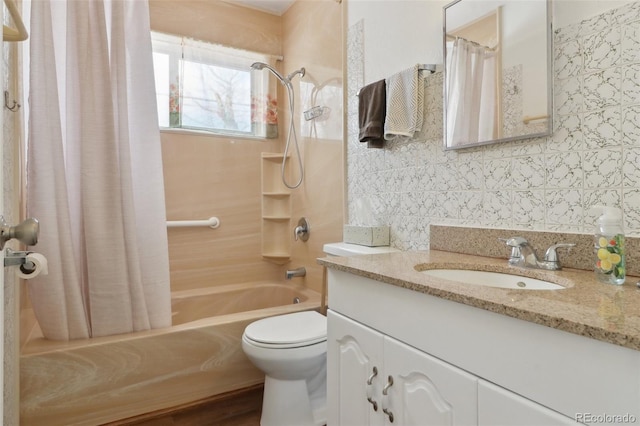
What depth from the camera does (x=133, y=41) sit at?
1.83 metres

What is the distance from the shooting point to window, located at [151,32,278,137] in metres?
2.57

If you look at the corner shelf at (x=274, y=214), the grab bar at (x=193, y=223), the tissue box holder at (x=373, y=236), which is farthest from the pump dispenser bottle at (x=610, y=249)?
the grab bar at (x=193, y=223)

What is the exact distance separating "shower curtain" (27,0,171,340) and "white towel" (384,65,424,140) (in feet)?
3.81

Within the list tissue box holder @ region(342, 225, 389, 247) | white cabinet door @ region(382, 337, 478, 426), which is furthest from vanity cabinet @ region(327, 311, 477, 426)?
tissue box holder @ region(342, 225, 389, 247)

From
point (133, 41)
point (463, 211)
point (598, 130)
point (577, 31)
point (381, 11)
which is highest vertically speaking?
point (381, 11)

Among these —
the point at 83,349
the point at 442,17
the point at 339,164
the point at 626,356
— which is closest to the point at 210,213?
the point at 339,164

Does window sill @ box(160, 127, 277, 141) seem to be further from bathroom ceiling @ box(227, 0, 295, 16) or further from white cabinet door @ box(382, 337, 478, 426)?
white cabinet door @ box(382, 337, 478, 426)

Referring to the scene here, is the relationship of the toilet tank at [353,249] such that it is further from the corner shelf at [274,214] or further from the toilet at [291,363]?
the corner shelf at [274,214]

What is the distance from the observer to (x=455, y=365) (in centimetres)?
82

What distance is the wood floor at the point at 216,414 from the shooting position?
170 centimetres

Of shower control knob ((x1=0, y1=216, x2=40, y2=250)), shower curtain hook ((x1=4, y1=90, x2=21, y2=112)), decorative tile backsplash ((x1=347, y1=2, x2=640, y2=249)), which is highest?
shower curtain hook ((x1=4, y1=90, x2=21, y2=112))

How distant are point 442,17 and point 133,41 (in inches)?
58.0

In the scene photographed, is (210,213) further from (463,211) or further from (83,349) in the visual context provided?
(463,211)

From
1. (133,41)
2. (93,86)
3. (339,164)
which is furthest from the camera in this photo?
(339,164)
